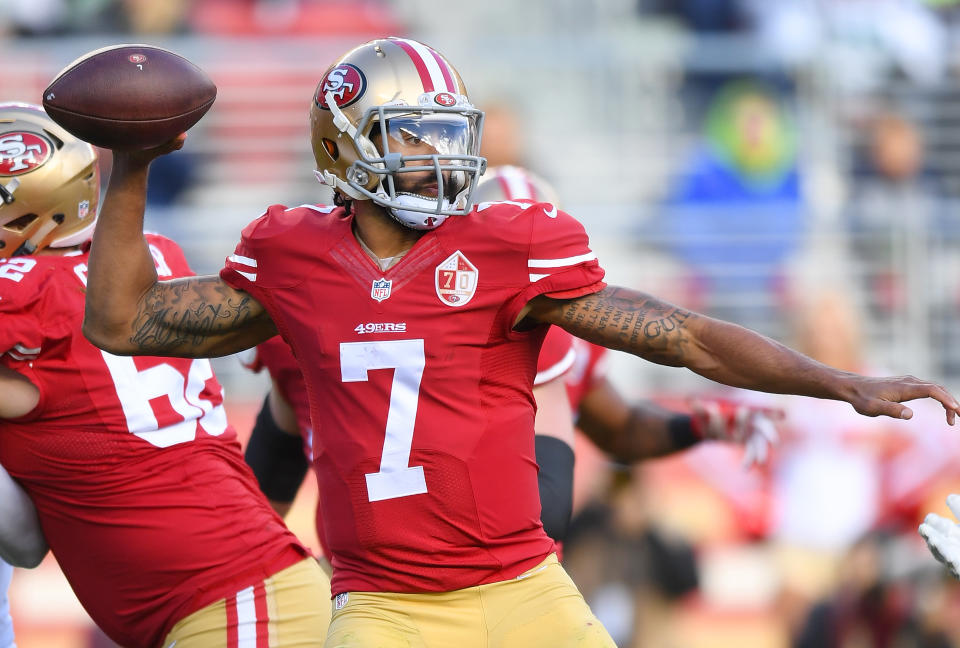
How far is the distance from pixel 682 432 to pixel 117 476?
2177mm

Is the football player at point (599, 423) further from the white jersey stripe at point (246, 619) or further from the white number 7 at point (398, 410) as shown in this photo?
the white number 7 at point (398, 410)

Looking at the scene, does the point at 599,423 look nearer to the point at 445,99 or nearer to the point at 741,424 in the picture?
the point at 741,424

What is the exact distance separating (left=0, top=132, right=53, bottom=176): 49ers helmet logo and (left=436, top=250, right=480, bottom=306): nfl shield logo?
1297 mm

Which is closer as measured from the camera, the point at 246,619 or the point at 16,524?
the point at 246,619

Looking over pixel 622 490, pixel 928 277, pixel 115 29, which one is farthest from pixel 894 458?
pixel 115 29

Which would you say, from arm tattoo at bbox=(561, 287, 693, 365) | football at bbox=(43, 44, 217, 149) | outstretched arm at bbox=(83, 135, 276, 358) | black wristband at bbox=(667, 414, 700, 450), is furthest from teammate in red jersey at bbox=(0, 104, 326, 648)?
black wristband at bbox=(667, 414, 700, 450)

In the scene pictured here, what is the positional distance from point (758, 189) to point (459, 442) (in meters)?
6.20

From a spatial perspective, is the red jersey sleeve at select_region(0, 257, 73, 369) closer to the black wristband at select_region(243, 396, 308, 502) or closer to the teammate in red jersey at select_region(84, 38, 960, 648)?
the teammate in red jersey at select_region(84, 38, 960, 648)

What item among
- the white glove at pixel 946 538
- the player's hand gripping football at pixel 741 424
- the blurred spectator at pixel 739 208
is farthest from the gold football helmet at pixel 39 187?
the blurred spectator at pixel 739 208

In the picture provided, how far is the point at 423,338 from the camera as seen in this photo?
2.96 m

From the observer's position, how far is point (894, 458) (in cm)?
673

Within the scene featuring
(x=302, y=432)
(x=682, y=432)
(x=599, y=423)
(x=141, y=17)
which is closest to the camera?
(x=302, y=432)

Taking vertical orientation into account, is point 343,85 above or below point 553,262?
above

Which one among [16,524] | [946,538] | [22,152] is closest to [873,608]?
[946,538]
